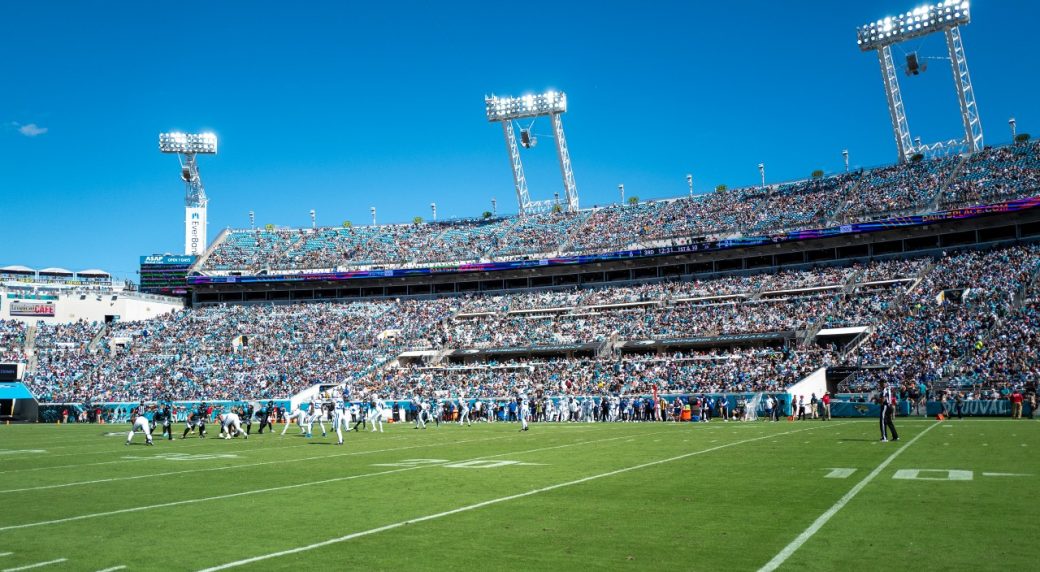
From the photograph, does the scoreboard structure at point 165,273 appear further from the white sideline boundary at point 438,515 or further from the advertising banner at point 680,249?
the white sideline boundary at point 438,515

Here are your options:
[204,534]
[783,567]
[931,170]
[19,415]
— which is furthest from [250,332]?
[783,567]

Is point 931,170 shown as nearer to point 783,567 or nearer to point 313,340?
point 313,340

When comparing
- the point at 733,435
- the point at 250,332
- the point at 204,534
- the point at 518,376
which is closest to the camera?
the point at 204,534

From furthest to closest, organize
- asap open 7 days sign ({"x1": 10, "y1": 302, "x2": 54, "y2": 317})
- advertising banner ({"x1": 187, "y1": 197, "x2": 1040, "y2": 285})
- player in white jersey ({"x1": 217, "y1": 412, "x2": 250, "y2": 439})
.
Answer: asap open 7 days sign ({"x1": 10, "y1": 302, "x2": 54, "y2": 317}) → advertising banner ({"x1": 187, "y1": 197, "x2": 1040, "y2": 285}) → player in white jersey ({"x1": 217, "y1": 412, "x2": 250, "y2": 439})

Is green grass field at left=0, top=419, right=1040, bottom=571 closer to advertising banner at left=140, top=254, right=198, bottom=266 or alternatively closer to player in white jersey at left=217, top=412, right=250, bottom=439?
player in white jersey at left=217, top=412, right=250, bottom=439

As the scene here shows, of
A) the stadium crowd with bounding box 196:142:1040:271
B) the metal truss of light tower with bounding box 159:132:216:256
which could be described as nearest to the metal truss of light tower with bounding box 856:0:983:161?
the stadium crowd with bounding box 196:142:1040:271

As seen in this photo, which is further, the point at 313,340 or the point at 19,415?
the point at 313,340

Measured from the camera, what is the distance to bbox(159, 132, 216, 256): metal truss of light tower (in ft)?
278

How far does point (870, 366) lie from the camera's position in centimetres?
4422

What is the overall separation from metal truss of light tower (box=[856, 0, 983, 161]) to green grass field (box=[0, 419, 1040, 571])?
47.6 m

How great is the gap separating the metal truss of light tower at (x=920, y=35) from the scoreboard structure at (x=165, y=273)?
212 feet

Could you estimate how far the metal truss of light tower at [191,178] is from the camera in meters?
84.8

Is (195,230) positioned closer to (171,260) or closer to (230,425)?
(171,260)

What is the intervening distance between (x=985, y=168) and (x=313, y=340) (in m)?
52.1
